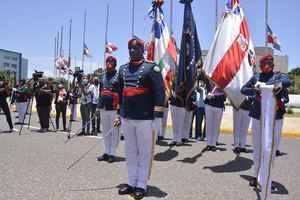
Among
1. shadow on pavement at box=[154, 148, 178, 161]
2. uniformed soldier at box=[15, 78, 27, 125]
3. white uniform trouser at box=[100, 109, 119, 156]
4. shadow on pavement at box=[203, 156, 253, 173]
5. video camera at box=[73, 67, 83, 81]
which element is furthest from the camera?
uniformed soldier at box=[15, 78, 27, 125]

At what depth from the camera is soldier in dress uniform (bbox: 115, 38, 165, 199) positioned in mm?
5125

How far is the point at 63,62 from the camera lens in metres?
36.3

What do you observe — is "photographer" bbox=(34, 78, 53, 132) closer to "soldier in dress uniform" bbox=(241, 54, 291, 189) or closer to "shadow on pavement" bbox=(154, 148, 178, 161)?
"shadow on pavement" bbox=(154, 148, 178, 161)

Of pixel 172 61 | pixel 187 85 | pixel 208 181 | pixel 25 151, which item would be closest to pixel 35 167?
pixel 25 151

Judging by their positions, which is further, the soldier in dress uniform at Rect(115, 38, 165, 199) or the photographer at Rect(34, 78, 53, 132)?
the photographer at Rect(34, 78, 53, 132)

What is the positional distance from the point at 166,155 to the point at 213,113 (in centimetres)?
178

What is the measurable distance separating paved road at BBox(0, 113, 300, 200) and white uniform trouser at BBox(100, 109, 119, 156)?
32 cm

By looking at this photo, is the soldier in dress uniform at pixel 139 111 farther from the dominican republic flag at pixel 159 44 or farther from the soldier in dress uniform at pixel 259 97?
the dominican republic flag at pixel 159 44

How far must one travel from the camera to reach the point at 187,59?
29.0 ft

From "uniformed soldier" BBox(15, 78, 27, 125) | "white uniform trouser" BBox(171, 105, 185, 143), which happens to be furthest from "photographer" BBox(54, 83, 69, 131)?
"white uniform trouser" BBox(171, 105, 185, 143)

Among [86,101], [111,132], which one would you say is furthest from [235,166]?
[86,101]

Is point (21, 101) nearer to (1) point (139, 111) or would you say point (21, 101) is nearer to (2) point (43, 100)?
(2) point (43, 100)

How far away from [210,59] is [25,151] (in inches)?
185

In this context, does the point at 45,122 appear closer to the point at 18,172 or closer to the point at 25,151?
the point at 25,151
